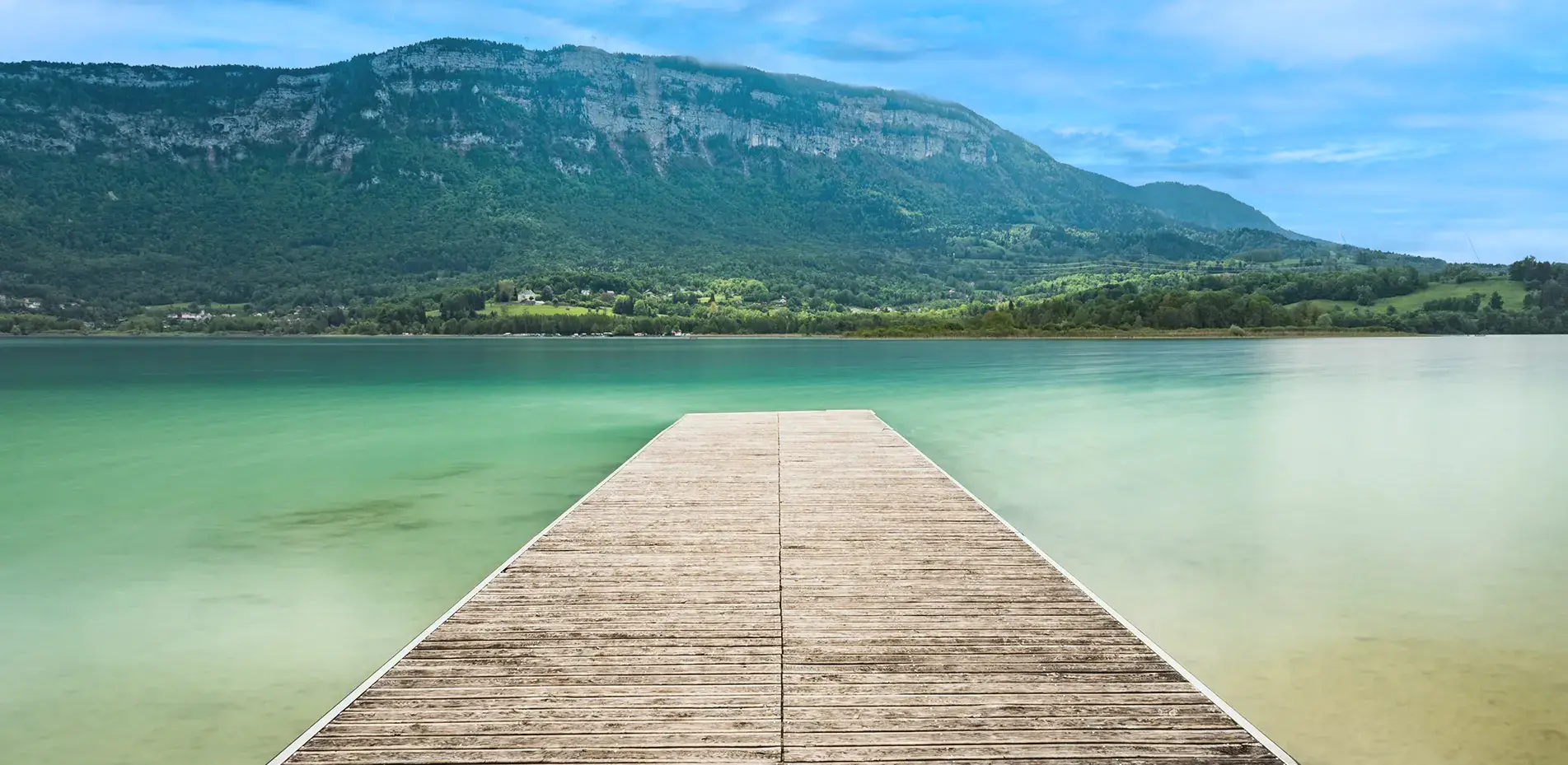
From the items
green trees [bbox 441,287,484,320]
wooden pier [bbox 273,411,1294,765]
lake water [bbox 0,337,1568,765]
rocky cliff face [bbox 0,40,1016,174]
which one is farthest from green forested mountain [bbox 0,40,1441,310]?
Result: wooden pier [bbox 273,411,1294,765]

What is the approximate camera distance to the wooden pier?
4.20 m

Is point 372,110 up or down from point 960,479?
up

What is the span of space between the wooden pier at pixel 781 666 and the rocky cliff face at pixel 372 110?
15266cm

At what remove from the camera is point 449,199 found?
13675 centimetres

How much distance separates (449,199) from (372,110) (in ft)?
88.8

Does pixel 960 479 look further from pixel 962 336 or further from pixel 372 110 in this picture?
pixel 372 110

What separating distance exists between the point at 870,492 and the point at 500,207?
138 m

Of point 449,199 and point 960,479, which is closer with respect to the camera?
point 960,479

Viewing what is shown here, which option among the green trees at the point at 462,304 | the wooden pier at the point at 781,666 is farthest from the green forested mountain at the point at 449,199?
the wooden pier at the point at 781,666

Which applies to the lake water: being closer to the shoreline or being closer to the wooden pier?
the wooden pier

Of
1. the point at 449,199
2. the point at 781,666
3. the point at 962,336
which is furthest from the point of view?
the point at 449,199

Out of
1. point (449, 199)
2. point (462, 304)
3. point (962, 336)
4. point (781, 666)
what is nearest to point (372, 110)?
point (449, 199)

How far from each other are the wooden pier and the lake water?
4.36 ft

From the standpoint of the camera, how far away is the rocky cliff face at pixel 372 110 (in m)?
139
